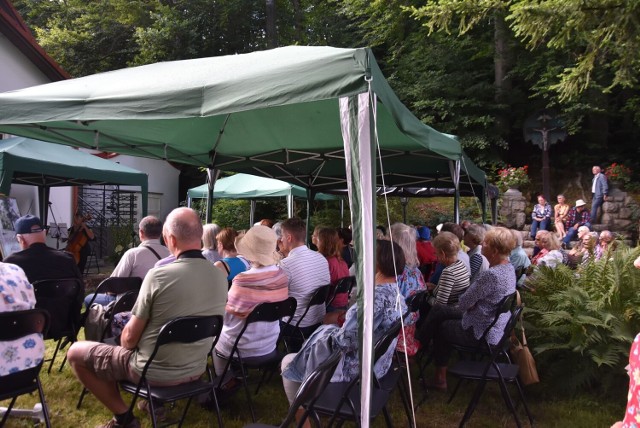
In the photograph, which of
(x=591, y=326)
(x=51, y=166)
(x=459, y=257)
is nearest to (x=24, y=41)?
(x=51, y=166)

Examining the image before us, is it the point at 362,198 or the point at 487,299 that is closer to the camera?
the point at 362,198

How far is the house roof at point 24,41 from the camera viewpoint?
1197cm

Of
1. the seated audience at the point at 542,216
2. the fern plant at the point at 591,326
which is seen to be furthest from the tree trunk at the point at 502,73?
the fern plant at the point at 591,326

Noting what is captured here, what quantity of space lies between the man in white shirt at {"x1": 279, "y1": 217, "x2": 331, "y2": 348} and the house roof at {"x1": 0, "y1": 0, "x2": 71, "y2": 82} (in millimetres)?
10880

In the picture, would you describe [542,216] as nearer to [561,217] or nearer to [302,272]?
[561,217]

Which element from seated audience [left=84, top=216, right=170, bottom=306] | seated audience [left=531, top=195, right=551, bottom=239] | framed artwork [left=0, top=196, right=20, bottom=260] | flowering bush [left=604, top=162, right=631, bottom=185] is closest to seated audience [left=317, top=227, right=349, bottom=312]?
seated audience [left=84, top=216, right=170, bottom=306]

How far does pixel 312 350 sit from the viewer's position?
9.53 ft

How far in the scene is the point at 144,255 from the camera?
172 inches

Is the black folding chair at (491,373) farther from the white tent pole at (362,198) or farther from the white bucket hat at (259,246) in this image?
the white bucket hat at (259,246)

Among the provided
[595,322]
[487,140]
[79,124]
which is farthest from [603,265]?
[487,140]

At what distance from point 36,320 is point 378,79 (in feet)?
7.22

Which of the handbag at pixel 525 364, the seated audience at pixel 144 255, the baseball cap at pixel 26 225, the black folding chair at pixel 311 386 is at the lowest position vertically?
the handbag at pixel 525 364

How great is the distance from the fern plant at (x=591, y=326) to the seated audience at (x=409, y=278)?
1.05 metres

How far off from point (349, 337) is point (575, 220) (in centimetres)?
1338
